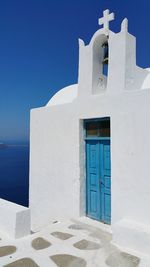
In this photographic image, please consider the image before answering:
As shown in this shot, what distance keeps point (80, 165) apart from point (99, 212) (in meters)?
1.21

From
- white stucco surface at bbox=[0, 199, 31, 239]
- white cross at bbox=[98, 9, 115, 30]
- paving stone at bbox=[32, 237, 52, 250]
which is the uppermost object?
white cross at bbox=[98, 9, 115, 30]

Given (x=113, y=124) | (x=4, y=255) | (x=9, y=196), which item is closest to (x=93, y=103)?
(x=113, y=124)

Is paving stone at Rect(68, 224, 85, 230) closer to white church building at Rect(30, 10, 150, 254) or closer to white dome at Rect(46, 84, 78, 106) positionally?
white church building at Rect(30, 10, 150, 254)

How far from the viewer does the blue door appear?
5.86 meters

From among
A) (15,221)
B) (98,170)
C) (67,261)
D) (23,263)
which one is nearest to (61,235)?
(15,221)

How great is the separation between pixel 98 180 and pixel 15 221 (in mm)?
A: 2113

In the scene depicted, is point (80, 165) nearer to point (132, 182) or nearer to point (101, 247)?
point (132, 182)

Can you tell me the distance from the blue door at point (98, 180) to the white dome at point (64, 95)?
181cm

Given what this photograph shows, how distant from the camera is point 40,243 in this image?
4734 mm

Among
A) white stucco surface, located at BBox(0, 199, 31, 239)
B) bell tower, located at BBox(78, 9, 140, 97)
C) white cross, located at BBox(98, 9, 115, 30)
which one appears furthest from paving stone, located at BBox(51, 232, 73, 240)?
white cross, located at BBox(98, 9, 115, 30)

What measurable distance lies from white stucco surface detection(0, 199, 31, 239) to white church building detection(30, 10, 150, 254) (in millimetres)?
1458

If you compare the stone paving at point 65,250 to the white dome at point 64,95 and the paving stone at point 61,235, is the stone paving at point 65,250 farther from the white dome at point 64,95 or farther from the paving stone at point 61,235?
the white dome at point 64,95

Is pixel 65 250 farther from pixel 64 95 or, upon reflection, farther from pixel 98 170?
pixel 64 95

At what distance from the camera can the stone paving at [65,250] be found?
4.00 meters
